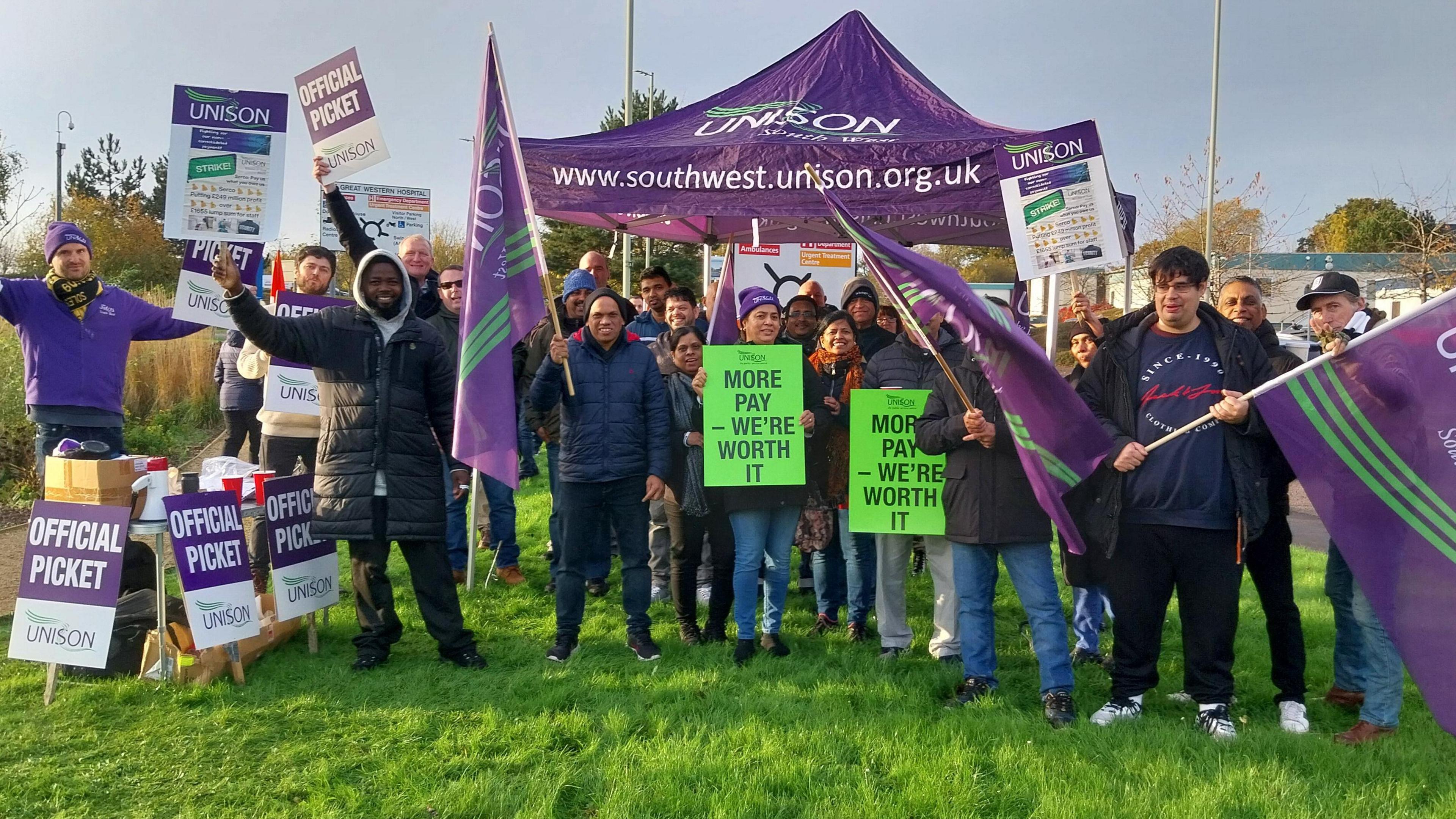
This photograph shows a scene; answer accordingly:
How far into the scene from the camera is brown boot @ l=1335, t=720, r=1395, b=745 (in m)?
4.41

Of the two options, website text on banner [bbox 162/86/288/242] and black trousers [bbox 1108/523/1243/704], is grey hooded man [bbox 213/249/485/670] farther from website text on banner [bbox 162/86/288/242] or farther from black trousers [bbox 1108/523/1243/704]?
black trousers [bbox 1108/523/1243/704]

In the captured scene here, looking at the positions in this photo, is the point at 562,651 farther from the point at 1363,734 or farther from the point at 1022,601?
the point at 1363,734

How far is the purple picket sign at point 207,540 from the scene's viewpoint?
16.3 feet

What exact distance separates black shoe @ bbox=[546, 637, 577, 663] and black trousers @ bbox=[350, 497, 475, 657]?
18.4 inches

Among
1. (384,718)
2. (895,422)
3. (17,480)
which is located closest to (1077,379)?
(895,422)

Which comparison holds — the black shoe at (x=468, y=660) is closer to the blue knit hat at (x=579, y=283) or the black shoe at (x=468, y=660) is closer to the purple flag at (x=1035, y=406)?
the blue knit hat at (x=579, y=283)

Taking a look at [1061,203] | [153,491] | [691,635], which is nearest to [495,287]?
[153,491]

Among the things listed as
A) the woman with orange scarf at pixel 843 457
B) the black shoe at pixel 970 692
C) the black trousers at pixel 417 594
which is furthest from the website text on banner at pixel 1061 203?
the black trousers at pixel 417 594

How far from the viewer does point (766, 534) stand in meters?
5.68

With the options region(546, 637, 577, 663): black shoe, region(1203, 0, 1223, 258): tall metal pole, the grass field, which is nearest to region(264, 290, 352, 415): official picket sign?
the grass field

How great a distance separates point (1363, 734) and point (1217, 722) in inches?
26.3

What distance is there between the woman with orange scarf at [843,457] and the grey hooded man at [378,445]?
222cm

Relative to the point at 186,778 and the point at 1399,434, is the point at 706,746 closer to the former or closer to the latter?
the point at 186,778

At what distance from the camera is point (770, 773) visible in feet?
13.0
